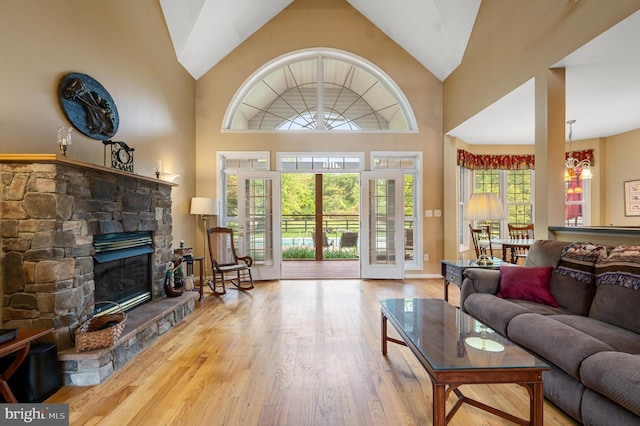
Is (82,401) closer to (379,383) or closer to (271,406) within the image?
(271,406)

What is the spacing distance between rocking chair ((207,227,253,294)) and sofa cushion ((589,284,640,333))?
4.11 metres

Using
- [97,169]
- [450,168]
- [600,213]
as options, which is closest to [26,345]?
[97,169]

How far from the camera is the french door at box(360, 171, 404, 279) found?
5.66m

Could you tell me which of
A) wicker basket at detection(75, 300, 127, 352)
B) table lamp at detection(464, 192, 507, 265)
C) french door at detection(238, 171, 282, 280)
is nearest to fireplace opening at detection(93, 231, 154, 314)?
wicker basket at detection(75, 300, 127, 352)

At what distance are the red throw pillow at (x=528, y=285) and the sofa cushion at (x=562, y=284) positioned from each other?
0.17 feet

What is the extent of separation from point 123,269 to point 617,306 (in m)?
3.95

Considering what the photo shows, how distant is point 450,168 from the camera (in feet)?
18.5

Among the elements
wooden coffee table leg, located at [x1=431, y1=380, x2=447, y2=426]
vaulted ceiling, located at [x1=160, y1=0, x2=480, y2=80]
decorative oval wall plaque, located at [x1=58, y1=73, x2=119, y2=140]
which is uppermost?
vaulted ceiling, located at [x1=160, y1=0, x2=480, y2=80]

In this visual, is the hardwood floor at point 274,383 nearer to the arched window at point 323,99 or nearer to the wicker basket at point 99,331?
the wicker basket at point 99,331

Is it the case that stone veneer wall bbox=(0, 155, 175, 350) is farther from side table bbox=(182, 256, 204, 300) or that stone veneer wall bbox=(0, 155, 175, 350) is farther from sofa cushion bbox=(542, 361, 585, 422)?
sofa cushion bbox=(542, 361, 585, 422)

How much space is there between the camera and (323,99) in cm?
577

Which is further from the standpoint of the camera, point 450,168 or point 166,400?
point 450,168

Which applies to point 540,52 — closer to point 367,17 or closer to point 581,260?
point 581,260

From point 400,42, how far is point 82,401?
6.12 m
